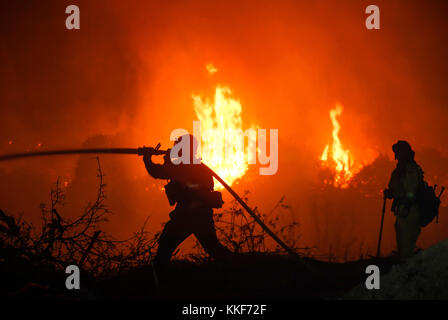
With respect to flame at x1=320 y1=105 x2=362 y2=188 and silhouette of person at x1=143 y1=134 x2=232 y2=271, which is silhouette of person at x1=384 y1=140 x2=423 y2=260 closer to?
silhouette of person at x1=143 y1=134 x2=232 y2=271

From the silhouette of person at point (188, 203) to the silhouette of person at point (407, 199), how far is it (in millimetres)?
3194

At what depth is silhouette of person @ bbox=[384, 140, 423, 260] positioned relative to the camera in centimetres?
700

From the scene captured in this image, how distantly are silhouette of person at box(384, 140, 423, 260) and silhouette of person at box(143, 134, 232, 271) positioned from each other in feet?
10.5

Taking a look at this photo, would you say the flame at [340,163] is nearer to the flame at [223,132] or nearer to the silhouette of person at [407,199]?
the flame at [223,132]

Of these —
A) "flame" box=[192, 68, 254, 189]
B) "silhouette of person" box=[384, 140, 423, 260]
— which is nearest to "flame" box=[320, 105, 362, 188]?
"flame" box=[192, 68, 254, 189]

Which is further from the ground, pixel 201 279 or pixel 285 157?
pixel 285 157

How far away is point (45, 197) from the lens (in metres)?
112

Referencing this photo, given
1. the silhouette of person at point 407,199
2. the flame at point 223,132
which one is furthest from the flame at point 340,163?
the silhouette of person at point 407,199

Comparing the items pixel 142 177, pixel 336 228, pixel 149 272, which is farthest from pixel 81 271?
pixel 142 177

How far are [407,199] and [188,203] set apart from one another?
3.98 meters
